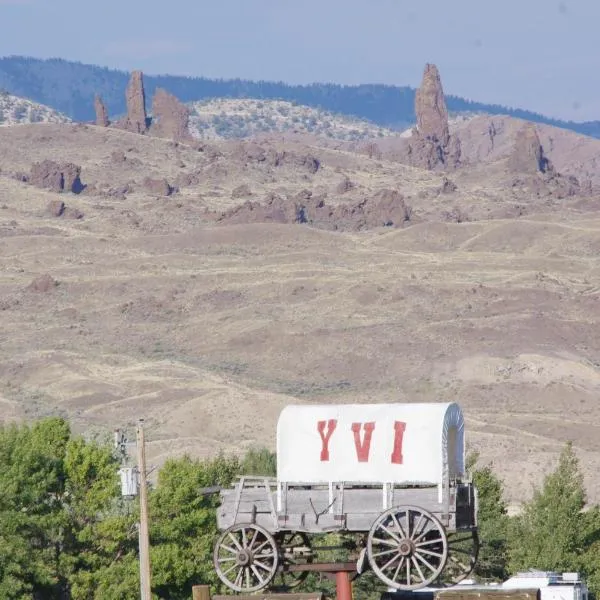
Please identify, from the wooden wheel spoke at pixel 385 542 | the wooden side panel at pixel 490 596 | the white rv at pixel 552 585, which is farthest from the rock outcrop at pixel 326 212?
the wooden side panel at pixel 490 596

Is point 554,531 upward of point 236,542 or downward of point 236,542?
upward

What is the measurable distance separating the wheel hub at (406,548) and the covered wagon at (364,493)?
0.04 ft

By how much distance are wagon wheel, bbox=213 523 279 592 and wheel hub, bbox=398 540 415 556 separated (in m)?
1.53

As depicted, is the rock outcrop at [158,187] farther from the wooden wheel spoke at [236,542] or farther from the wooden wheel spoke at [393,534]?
the wooden wheel spoke at [393,534]

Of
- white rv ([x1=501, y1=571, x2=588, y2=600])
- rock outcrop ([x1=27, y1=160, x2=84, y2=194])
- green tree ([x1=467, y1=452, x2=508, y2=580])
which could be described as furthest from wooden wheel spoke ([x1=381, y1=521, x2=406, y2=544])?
rock outcrop ([x1=27, y1=160, x2=84, y2=194])

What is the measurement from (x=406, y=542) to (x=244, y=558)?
1.95 m

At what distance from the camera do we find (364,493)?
21266mm

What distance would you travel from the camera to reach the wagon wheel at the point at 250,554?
21.0 meters

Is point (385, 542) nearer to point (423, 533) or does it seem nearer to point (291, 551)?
point (423, 533)

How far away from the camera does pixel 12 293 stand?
150 metres

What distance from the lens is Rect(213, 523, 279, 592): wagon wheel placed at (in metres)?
21.0

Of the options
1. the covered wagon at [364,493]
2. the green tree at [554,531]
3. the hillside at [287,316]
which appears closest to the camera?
the covered wagon at [364,493]

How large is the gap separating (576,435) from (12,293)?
57.0 m

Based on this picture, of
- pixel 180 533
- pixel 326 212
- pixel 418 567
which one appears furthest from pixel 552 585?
pixel 326 212
